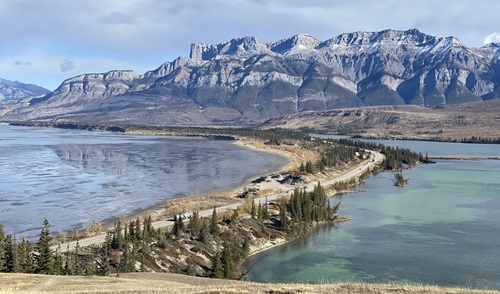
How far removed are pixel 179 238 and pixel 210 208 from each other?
21.7 m

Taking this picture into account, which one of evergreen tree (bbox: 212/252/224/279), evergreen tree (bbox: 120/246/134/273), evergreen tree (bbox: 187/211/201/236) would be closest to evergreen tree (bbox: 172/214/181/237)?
evergreen tree (bbox: 187/211/201/236)

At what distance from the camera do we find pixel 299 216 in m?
77.2

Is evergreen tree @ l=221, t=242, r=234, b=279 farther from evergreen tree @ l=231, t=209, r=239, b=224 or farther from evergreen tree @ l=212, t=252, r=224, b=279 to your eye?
evergreen tree @ l=231, t=209, r=239, b=224

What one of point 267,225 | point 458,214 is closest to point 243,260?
point 267,225

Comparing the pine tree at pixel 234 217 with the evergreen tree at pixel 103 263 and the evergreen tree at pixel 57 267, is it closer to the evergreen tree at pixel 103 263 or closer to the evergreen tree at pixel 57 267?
the evergreen tree at pixel 103 263

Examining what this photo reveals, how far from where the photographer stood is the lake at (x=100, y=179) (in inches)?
3164

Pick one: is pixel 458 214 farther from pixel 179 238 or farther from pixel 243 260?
pixel 179 238

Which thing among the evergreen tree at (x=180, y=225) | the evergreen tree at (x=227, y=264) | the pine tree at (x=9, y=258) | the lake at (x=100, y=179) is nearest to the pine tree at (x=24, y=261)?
the pine tree at (x=9, y=258)

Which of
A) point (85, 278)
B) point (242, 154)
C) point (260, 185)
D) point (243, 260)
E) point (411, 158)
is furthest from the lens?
point (242, 154)

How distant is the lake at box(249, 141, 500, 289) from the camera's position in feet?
179

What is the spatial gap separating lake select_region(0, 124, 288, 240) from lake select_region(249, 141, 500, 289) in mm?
30986

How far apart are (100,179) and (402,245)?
77538mm

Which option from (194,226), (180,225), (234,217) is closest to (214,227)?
(194,226)

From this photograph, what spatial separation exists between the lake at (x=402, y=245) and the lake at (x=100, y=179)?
31.0m
